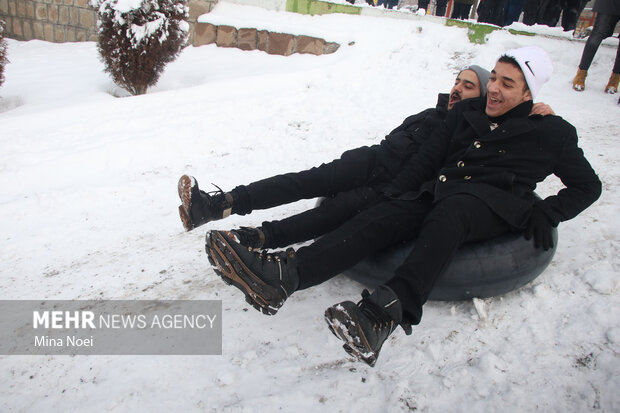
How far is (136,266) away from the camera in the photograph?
252 cm

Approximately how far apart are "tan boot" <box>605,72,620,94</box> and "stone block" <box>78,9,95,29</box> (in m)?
9.07

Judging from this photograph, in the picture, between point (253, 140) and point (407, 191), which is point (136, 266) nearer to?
point (407, 191)

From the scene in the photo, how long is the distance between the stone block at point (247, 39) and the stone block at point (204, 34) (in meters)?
0.57

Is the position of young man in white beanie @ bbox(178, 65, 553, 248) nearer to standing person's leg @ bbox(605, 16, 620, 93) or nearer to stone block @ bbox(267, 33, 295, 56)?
standing person's leg @ bbox(605, 16, 620, 93)


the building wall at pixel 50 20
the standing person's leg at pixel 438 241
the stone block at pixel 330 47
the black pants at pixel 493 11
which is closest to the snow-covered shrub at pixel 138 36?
the stone block at pixel 330 47

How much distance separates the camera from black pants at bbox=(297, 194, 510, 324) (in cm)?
163

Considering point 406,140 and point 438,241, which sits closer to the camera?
point 438,241

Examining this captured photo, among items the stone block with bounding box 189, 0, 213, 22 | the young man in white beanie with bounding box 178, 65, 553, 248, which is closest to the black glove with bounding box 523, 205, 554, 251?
the young man in white beanie with bounding box 178, 65, 553, 248

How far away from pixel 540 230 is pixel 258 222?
73.2 inches

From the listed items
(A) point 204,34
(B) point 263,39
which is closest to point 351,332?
(B) point 263,39

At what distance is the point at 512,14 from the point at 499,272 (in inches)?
291

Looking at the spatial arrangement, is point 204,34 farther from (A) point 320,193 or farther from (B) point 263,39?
(A) point 320,193

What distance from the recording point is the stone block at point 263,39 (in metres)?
7.04

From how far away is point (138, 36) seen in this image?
17.6ft
